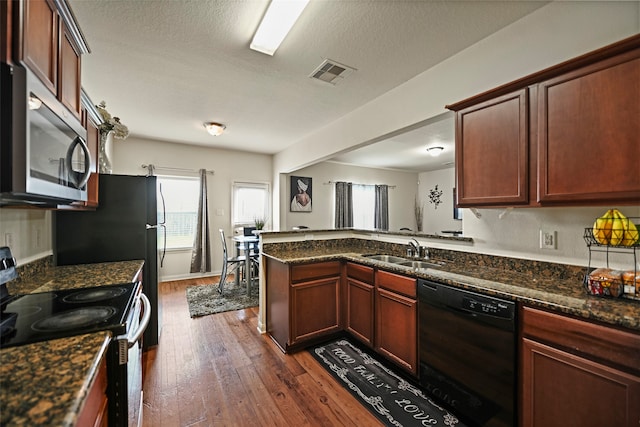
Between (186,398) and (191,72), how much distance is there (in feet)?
8.86

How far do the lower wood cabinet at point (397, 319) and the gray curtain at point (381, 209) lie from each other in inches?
193

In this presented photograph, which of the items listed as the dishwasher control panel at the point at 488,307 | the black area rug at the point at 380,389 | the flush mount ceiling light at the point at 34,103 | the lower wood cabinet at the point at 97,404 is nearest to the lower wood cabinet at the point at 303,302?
the black area rug at the point at 380,389

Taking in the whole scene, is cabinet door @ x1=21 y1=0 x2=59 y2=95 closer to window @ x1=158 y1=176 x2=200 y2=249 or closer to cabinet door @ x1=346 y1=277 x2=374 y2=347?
cabinet door @ x1=346 y1=277 x2=374 y2=347

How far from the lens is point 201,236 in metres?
5.20

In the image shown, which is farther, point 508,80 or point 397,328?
point 397,328

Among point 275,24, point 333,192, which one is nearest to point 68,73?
point 275,24

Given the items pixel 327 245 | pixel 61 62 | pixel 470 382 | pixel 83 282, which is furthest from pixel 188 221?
pixel 470 382

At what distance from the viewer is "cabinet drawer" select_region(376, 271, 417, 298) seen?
1.99 metres

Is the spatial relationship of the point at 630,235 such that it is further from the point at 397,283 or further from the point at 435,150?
the point at 435,150

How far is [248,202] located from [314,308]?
148 inches

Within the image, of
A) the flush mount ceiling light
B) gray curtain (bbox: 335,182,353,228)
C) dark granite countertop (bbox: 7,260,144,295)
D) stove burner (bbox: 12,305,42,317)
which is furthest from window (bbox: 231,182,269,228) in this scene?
the flush mount ceiling light

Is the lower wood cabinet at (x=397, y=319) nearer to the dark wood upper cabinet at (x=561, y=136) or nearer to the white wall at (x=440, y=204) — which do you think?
the dark wood upper cabinet at (x=561, y=136)

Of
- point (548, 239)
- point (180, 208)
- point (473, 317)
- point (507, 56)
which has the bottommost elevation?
point (473, 317)

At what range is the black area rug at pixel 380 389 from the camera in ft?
5.59
